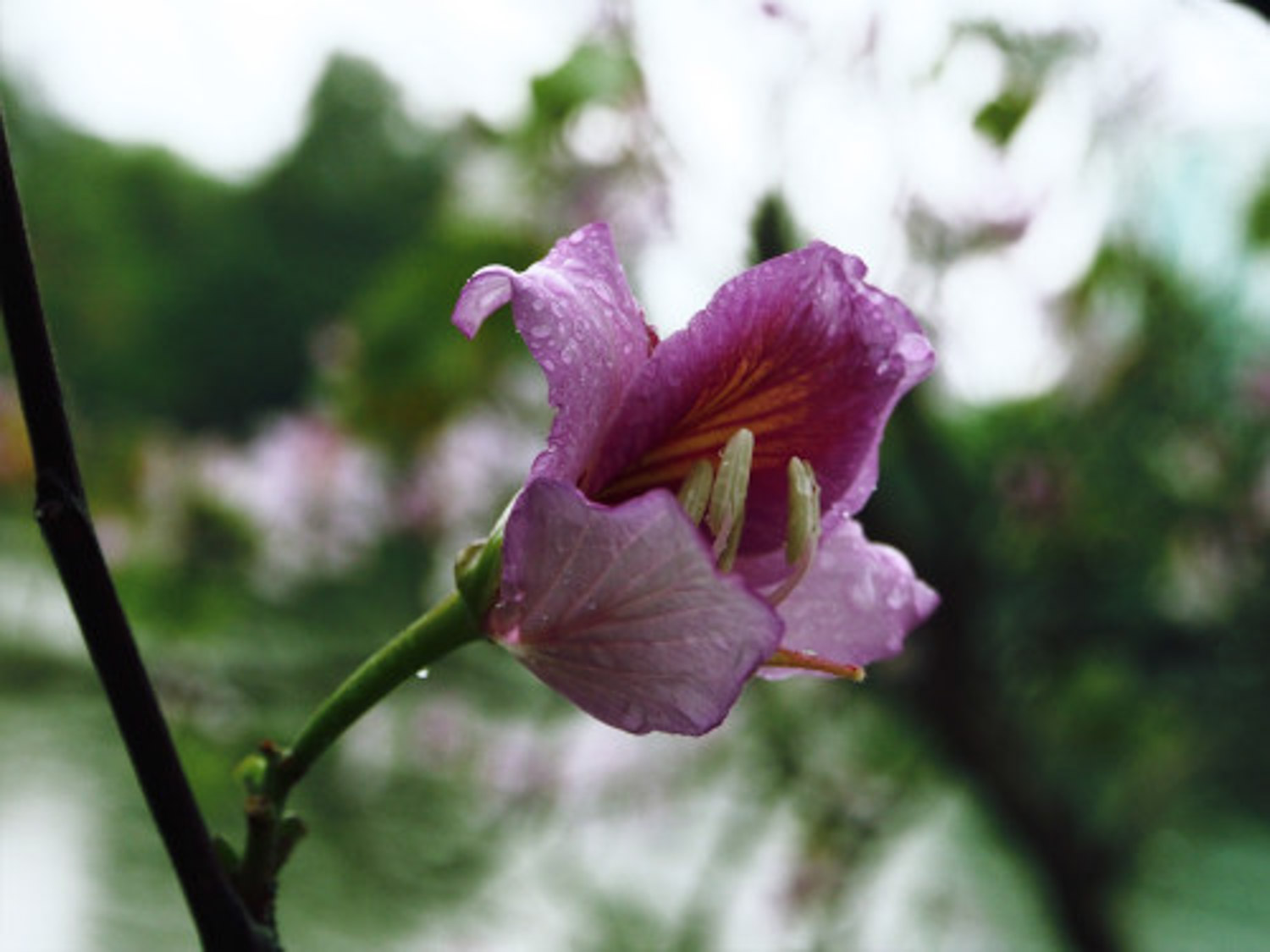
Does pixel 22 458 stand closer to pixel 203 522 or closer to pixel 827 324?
pixel 203 522

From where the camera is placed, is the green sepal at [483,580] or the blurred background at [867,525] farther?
the blurred background at [867,525]

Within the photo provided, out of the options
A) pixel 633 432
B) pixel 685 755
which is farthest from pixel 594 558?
pixel 685 755

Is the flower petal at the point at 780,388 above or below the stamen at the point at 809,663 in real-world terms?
above

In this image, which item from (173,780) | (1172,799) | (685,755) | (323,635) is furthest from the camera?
(685,755)
